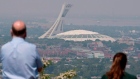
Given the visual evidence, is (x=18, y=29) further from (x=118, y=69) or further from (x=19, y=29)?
(x=118, y=69)

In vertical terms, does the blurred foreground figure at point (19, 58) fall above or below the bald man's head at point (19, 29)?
below

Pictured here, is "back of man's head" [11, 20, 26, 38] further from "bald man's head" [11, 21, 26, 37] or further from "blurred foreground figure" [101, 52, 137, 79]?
"blurred foreground figure" [101, 52, 137, 79]

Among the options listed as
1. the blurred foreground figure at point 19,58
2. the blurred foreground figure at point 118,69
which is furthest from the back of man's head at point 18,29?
the blurred foreground figure at point 118,69

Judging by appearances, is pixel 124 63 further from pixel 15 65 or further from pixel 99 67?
pixel 99 67

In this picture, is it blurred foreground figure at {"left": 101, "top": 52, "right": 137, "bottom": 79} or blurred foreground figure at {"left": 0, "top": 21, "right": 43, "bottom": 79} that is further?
blurred foreground figure at {"left": 101, "top": 52, "right": 137, "bottom": 79}

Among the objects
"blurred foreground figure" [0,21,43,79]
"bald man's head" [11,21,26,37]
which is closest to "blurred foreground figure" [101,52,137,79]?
"blurred foreground figure" [0,21,43,79]

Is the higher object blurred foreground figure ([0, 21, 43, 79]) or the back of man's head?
the back of man's head

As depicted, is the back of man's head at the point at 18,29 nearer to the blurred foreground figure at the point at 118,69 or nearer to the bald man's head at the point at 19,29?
the bald man's head at the point at 19,29
